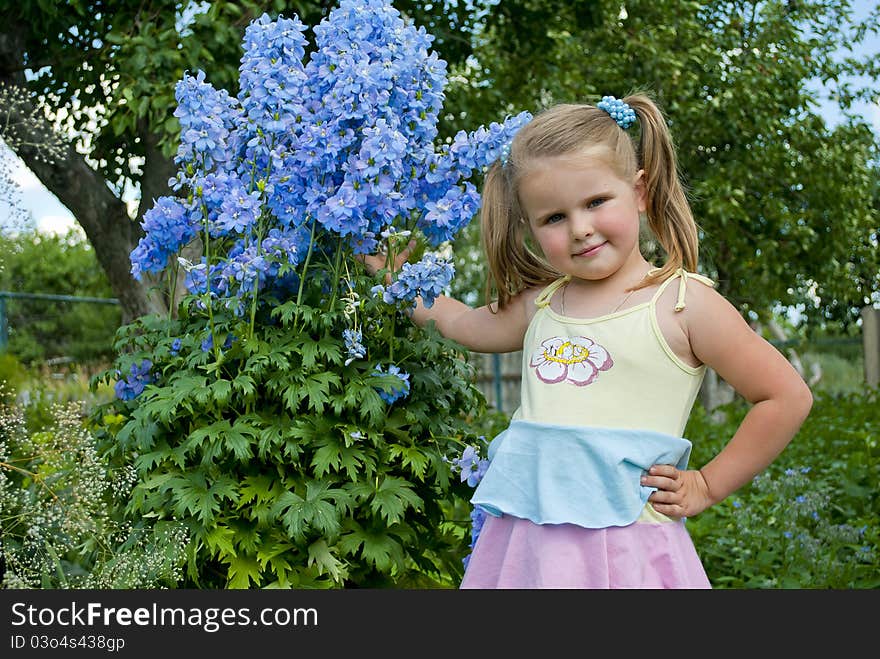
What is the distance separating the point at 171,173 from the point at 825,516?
419cm

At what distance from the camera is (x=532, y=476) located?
2.00 m

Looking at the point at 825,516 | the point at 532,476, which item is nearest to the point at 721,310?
the point at 532,476

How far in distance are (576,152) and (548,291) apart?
383 mm

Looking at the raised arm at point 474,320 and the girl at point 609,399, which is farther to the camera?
the raised arm at point 474,320

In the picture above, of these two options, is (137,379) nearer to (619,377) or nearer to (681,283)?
(619,377)

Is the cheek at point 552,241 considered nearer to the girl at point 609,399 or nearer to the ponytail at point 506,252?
the girl at point 609,399

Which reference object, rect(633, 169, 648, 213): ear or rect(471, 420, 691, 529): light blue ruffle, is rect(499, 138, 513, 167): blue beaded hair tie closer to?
rect(633, 169, 648, 213): ear

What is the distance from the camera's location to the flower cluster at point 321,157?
7.24 ft

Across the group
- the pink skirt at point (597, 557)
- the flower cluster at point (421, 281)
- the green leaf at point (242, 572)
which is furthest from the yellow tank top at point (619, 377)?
the green leaf at point (242, 572)

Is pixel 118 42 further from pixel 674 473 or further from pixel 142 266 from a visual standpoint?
pixel 674 473

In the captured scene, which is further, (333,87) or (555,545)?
(333,87)

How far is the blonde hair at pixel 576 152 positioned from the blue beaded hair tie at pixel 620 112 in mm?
18

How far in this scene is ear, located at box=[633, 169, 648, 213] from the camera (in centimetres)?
216

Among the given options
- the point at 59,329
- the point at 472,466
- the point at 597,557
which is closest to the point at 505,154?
the point at 472,466
